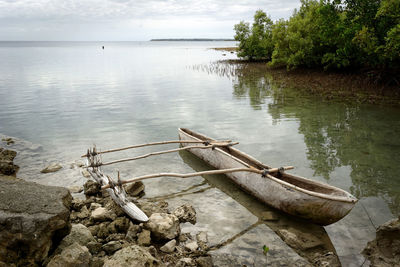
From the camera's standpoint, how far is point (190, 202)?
7043 millimetres

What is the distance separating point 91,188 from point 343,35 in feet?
62.3

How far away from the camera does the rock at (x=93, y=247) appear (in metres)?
4.74

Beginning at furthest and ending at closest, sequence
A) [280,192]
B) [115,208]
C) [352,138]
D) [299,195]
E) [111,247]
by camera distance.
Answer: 1. [352,138]
2. [115,208]
3. [280,192]
4. [299,195]
5. [111,247]

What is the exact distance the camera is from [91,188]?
7.35 m

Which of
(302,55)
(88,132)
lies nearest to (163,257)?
(88,132)

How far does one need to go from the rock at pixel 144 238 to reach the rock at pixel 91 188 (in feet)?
8.28

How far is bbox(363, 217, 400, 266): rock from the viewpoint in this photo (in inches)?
179

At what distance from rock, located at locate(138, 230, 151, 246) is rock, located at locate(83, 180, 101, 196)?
8.28ft

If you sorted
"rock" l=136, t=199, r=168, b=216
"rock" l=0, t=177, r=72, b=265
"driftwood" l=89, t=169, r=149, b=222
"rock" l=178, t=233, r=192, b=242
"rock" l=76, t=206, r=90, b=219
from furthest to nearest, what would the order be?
1. "rock" l=136, t=199, r=168, b=216
2. "rock" l=76, t=206, r=90, b=219
3. "driftwood" l=89, t=169, r=149, b=222
4. "rock" l=178, t=233, r=192, b=242
5. "rock" l=0, t=177, r=72, b=265

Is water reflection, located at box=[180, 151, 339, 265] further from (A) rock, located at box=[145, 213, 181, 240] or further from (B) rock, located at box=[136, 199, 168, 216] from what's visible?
(B) rock, located at box=[136, 199, 168, 216]

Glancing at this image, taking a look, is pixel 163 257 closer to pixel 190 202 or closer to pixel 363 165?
pixel 190 202

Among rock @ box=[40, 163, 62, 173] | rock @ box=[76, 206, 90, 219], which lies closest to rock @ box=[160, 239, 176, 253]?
rock @ box=[76, 206, 90, 219]

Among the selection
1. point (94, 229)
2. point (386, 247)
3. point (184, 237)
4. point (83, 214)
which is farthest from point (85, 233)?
point (386, 247)

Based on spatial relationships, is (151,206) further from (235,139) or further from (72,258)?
(235,139)
